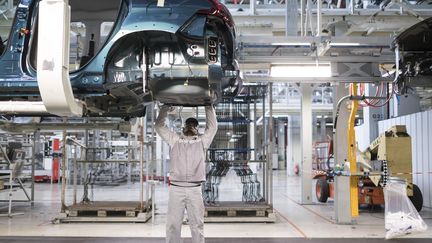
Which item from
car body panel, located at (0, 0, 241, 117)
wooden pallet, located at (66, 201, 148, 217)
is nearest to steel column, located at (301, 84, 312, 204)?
wooden pallet, located at (66, 201, 148, 217)

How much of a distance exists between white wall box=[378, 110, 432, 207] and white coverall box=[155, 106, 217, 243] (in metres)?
6.57

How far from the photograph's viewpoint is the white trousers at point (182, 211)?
4.21 metres

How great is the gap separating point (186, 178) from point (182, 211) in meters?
0.32

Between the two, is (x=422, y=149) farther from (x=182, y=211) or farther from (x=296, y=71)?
(x=182, y=211)

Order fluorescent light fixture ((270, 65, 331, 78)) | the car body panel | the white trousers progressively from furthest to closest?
fluorescent light fixture ((270, 65, 331, 78)) < the white trousers < the car body panel

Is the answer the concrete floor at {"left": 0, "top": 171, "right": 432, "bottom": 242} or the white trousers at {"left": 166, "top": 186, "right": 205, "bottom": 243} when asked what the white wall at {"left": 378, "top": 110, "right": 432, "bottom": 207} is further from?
the white trousers at {"left": 166, "top": 186, "right": 205, "bottom": 243}

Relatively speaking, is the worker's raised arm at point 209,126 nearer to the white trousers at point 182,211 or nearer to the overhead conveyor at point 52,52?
the white trousers at point 182,211

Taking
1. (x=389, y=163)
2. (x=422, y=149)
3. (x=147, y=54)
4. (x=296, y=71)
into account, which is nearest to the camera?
(x=147, y=54)

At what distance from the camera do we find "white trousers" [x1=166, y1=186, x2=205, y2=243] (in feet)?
13.8

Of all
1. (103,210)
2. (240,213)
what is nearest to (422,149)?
(240,213)

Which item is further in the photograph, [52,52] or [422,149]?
[422,149]

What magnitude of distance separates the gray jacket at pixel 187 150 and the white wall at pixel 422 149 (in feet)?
21.3

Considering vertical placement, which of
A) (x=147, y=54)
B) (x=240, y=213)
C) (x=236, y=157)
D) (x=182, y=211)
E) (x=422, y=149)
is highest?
(x=147, y=54)

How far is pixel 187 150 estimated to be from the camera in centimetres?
437
